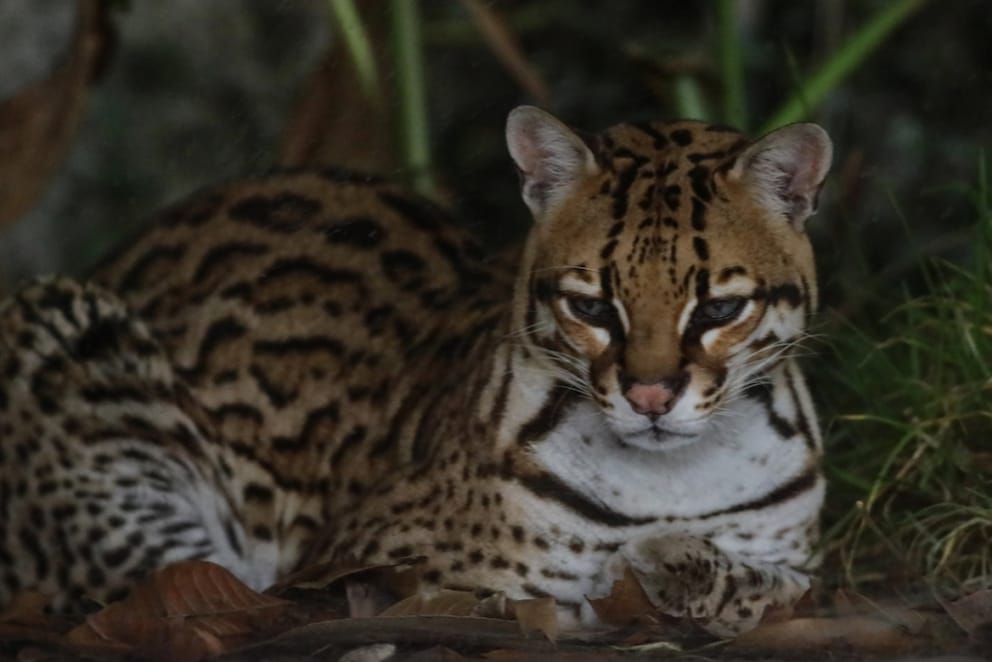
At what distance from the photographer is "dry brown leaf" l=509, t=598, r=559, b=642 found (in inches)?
184

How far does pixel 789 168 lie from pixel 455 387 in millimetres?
1173

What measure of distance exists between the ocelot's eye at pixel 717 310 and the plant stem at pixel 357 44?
2588 mm

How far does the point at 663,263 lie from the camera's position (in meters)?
4.54

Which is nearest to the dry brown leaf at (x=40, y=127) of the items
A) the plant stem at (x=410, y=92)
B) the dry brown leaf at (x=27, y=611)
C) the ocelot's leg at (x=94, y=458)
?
the ocelot's leg at (x=94, y=458)

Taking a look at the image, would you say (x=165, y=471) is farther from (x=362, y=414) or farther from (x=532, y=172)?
(x=532, y=172)

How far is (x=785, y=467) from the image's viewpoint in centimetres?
494

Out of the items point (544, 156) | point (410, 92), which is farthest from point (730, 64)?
point (544, 156)

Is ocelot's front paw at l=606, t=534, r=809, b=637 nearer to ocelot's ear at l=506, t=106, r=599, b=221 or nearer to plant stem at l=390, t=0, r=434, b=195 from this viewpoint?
ocelot's ear at l=506, t=106, r=599, b=221

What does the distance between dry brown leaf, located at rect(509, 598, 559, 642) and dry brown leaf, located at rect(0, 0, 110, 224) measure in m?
2.66

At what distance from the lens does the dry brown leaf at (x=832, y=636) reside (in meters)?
4.38

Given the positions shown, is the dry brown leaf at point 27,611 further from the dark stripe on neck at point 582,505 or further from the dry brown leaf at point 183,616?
the dark stripe on neck at point 582,505

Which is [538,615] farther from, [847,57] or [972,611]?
[847,57]

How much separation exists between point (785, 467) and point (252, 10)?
219 inches

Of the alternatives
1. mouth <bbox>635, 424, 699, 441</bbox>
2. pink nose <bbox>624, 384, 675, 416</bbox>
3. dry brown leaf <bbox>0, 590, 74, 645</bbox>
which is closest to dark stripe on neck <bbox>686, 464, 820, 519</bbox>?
mouth <bbox>635, 424, 699, 441</bbox>
